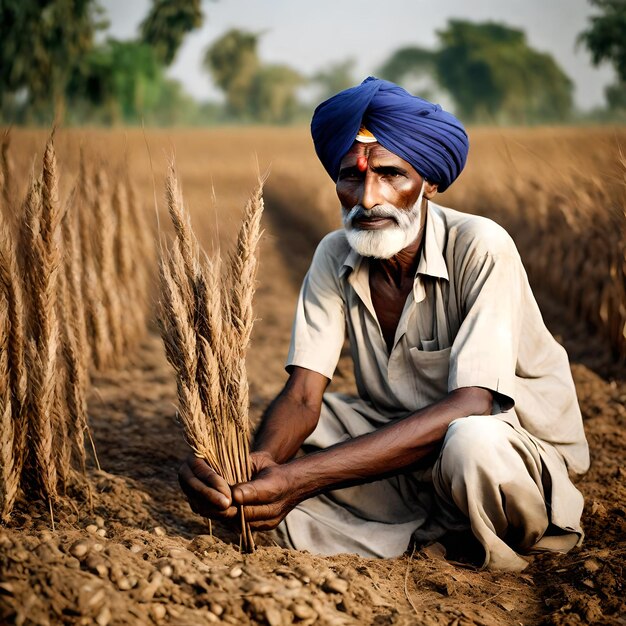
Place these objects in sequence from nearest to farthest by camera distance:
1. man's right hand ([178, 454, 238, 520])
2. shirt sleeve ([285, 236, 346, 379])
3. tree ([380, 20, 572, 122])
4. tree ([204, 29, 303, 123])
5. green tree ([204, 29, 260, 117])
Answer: man's right hand ([178, 454, 238, 520])
shirt sleeve ([285, 236, 346, 379])
tree ([380, 20, 572, 122])
green tree ([204, 29, 260, 117])
tree ([204, 29, 303, 123])

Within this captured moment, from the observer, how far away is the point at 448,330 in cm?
322

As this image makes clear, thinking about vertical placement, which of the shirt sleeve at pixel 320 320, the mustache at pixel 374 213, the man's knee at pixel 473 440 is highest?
the mustache at pixel 374 213

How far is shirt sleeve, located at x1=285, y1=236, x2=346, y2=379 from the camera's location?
3254 millimetres

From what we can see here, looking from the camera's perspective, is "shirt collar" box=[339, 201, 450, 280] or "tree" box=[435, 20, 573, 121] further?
"tree" box=[435, 20, 573, 121]

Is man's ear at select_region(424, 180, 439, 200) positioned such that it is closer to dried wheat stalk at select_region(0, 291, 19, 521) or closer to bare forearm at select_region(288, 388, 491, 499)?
bare forearm at select_region(288, 388, 491, 499)

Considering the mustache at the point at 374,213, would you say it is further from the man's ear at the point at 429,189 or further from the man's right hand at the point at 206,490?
the man's right hand at the point at 206,490

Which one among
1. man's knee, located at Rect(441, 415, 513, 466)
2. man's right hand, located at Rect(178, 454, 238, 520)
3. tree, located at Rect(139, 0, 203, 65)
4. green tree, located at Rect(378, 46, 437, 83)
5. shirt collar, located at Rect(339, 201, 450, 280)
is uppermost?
green tree, located at Rect(378, 46, 437, 83)

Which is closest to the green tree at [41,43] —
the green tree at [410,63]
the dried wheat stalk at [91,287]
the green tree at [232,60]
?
the dried wheat stalk at [91,287]

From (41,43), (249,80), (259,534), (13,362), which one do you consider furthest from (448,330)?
(249,80)

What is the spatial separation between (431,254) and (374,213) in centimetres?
29

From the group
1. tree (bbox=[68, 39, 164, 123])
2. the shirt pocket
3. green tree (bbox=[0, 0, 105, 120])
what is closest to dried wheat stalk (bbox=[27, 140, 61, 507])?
the shirt pocket

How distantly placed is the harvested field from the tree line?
3.34ft

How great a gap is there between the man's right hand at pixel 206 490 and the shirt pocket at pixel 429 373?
38.6 inches

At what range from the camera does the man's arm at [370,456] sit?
9.06 ft
